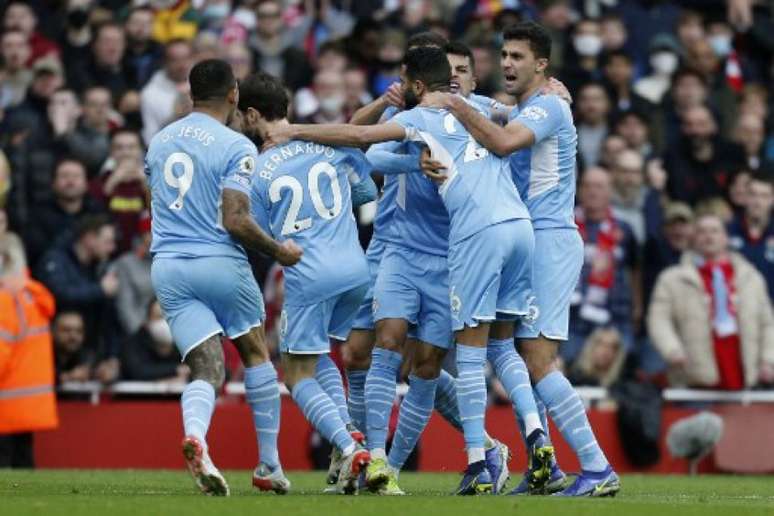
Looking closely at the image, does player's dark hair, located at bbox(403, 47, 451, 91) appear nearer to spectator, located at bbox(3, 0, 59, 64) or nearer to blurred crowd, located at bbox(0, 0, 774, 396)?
blurred crowd, located at bbox(0, 0, 774, 396)

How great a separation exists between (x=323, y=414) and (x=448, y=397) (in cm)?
195

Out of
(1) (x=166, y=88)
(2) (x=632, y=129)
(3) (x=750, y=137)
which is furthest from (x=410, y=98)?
(3) (x=750, y=137)

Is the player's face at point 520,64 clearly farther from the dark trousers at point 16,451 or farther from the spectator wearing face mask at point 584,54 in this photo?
the spectator wearing face mask at point 584,54

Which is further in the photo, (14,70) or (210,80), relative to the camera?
(14,70)

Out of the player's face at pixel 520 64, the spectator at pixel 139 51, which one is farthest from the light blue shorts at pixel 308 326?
the spectator at pixel 139 51

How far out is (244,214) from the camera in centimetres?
1237

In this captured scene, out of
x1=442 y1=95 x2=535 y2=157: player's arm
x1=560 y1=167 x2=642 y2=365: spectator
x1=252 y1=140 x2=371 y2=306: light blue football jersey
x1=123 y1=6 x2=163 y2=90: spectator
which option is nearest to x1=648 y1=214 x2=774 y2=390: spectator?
x1=560 y1=167 x2=642 y2=365: spectator

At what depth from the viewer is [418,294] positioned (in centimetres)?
1353

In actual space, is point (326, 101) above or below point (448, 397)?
above

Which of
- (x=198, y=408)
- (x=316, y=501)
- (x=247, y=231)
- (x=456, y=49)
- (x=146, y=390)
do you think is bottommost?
(x=146, y=390)

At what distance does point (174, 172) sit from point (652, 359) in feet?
26.3

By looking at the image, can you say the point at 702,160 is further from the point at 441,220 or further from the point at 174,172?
the point at 174,172

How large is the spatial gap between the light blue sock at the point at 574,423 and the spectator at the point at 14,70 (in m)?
8.48

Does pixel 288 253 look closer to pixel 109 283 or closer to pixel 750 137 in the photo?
pixel 109 283
